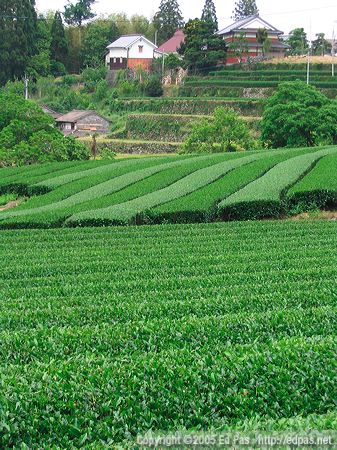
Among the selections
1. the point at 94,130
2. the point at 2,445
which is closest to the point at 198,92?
the point at 94,130

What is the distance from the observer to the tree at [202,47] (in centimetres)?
7881

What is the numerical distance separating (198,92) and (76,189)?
46609 millimetres

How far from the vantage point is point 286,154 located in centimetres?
3559

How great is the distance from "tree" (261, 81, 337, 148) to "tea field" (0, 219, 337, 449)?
1202 inches

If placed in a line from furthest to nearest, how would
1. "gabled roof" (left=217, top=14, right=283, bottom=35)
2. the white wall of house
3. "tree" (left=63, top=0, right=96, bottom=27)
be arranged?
"tree" (left=63, top=0, right=96, bottom=27)
the white wall of house
"gabled roof" (left=217, top=14, right=283, bottom=35)

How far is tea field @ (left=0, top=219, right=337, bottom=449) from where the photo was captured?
677cm

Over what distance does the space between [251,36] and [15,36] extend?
82.7 ft

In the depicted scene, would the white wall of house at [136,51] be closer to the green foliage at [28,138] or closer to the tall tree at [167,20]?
the tall tree at [167,20]

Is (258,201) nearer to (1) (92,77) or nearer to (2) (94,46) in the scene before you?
(1) (92,77)

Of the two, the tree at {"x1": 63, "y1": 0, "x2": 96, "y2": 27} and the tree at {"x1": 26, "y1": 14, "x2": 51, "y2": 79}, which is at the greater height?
the tree at {"x1": 63, "y1": 0, "x2": 96, "y2": 27}

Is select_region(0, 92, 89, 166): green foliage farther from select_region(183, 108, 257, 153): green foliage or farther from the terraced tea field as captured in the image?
select_region(183, 108, 257, 153): green foliage

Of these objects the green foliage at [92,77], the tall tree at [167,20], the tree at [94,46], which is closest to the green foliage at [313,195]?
the green foliage at [92,77]

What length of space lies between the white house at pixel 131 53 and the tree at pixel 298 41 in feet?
53.9

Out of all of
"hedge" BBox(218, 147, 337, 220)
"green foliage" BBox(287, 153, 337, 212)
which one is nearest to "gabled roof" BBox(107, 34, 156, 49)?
"hedge" BBox(218, 147, 337, 220)
